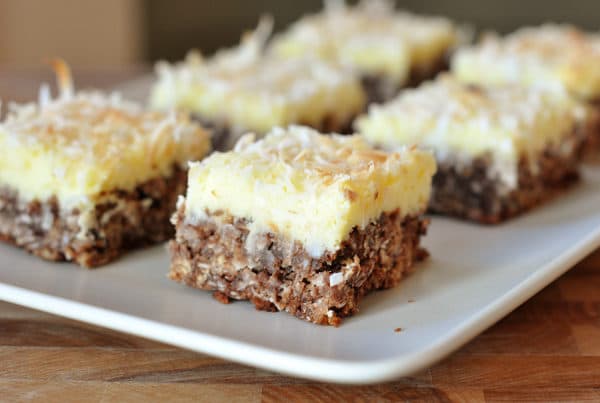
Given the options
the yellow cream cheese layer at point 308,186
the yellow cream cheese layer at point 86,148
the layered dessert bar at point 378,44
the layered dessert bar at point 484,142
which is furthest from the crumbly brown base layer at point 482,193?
the layered dessert bar at point 378,44

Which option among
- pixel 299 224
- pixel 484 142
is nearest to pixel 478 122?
pixel 484 142

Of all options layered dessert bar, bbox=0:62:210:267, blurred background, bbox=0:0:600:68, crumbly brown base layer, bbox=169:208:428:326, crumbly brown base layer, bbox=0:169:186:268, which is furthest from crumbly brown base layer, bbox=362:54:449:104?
blurred background, bbox=0:0:600:68

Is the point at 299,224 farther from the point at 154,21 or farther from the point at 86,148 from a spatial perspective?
the point at 154,21

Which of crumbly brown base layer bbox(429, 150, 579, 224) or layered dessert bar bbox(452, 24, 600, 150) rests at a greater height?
layered dessert bar bbox(452, 24, 600, 150)

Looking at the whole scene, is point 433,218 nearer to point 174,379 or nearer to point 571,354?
point 571,354

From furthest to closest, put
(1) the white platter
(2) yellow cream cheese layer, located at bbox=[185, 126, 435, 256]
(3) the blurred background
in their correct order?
1. (3) the blurred background
2. (2) yellow cream cheese layer, located at bbox=[185, 126, 435, 256]
3. (1) the white platter

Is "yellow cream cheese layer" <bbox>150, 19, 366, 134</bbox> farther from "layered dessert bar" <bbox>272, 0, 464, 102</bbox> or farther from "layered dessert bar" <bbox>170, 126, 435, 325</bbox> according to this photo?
"layered dessert bar" <bbox>170, 126, 435, 325</bbox>
